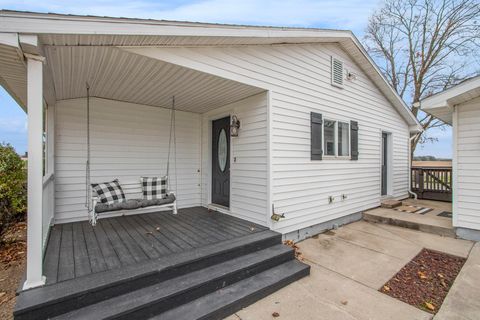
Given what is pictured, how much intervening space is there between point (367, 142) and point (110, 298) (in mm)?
6570

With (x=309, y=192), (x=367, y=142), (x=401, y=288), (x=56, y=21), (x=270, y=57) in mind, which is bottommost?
(x=401, y=288)

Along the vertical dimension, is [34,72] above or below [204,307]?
above

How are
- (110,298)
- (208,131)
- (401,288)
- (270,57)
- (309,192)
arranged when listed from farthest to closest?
(208,131) < (309,192) < (270,57) < (401,288) < (110,298)

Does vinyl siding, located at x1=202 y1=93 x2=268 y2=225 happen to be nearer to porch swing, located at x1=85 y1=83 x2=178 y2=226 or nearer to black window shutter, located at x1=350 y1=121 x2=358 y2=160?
porch swing, located at x1=85 y1=83 x2=178 y2=226

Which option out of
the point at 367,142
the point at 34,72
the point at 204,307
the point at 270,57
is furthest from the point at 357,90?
the point at 34,72

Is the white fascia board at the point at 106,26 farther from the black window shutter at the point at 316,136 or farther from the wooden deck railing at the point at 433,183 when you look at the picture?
the wooden deck railing at the point at 433,183

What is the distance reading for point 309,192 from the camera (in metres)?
4.82

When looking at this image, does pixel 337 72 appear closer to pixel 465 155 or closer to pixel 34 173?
pixel 465 155

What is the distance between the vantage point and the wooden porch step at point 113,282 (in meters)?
1.95

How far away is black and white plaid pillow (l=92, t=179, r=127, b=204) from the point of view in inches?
153

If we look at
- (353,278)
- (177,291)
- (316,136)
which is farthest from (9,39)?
(316,136)

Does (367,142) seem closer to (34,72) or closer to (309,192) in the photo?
(309,192)

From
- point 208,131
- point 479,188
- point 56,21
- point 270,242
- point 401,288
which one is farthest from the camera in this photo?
point 208,131

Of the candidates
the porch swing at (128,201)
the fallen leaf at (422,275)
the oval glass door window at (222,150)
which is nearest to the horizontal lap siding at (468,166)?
the fallen leaf at (422,275)
